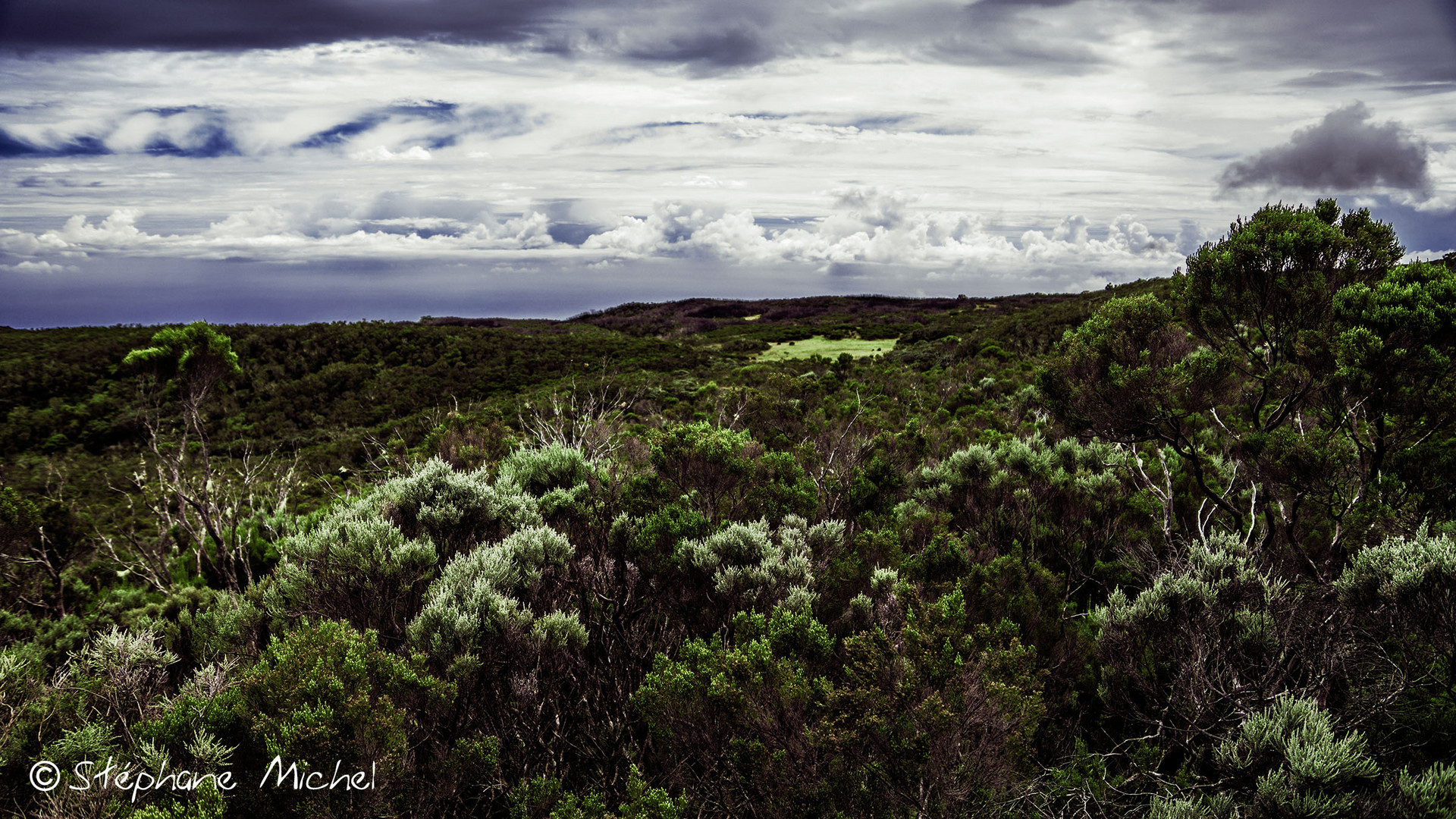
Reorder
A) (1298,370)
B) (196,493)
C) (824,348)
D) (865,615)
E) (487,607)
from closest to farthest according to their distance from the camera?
1. (487,607)
2. (865,615)
3. (1298,370)
4. (196,493)
5. (824,348)

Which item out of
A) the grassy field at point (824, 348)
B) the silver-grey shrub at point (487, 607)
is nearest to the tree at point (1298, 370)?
the silver-grey shrub at point (487, 607)

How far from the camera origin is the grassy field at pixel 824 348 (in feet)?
112

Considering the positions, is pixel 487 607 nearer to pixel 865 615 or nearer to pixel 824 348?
pixel 865 615

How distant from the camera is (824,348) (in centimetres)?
3756

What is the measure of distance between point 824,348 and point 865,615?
A: 33307mm

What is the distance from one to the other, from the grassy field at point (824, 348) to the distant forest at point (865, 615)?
2309 cm

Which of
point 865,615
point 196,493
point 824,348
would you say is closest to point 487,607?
point 865,615

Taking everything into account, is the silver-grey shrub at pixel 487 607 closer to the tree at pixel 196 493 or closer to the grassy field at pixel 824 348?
the tree at pixel 196 493

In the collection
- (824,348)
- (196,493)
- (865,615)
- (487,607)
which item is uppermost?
(824,348)

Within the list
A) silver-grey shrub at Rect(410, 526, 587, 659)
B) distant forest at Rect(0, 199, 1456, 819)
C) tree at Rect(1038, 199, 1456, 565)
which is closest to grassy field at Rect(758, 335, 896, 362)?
distant forest at Rect(0, 199, 1456, 819)

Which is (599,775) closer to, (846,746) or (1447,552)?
(846,746)

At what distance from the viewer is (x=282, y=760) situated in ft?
10.3

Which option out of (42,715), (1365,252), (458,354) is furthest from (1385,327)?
(458,354)

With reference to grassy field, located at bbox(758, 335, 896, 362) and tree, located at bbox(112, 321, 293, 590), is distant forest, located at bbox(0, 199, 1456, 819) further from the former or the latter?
grassy field, located at bbox(758, 335, 896, 362)
